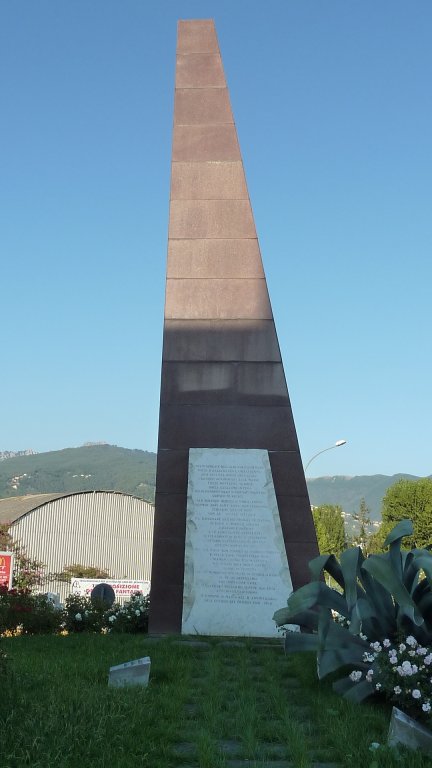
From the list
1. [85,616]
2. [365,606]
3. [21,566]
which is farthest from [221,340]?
[21,566]

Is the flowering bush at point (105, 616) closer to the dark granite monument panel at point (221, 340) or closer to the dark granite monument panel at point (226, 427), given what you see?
the dark granite monument panel at point (226, 427)

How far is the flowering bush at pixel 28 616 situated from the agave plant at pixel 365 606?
297 inches

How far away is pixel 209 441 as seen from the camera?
46.7 ft

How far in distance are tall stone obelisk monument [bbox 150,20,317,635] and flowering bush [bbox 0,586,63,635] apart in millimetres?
2252

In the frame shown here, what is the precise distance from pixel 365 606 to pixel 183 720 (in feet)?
7.13

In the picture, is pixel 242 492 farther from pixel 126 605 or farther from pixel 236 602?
pixel 126 605

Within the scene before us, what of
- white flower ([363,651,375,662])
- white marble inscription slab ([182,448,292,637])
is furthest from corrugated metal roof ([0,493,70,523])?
white flower ([363,651,375,662])

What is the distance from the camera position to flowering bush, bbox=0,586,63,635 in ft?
47.1

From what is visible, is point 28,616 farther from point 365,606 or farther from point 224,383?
point 365,606

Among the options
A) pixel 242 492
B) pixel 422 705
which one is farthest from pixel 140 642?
pixel 422 705

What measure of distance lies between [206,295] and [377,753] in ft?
34.4

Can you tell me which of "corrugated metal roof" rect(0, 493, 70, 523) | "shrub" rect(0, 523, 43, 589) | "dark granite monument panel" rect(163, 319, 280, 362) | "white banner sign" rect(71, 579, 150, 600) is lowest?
"white banner sign" rect(71, 579, 150, 600)

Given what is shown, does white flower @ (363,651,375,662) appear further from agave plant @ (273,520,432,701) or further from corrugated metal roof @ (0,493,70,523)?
corrugated metal roof @ (0,493,70,523)

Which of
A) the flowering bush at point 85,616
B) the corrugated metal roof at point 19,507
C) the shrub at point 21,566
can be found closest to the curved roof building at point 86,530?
the corrugated metal roof at point 19,507
